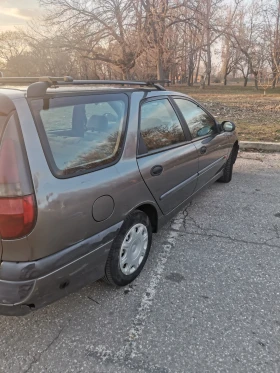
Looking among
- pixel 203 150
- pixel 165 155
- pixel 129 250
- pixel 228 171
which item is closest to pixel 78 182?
pixel 129 250

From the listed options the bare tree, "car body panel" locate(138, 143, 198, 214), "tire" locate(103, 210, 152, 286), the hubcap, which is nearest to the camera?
"tire" locate(103, 210, 152, 286)

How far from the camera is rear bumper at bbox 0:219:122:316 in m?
1.72

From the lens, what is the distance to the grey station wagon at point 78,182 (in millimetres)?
1687

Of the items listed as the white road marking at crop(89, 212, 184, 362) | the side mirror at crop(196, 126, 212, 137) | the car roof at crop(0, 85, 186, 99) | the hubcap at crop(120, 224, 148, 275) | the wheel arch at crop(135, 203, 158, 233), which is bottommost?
the white road marking at crop(89, 212, 184, 362)

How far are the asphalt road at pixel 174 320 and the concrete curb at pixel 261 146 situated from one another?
13.3 ft

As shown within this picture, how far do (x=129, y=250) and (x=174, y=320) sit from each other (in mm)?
640

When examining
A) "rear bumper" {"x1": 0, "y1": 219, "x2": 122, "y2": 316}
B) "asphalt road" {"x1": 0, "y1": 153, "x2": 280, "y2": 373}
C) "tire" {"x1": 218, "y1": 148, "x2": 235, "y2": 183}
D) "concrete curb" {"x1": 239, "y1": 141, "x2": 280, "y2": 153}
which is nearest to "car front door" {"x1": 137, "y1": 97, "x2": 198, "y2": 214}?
"asphalt road" {"x1": 0, "y1": 153, "x2": 280, "y2": 373}

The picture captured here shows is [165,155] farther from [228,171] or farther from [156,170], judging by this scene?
[228,171]

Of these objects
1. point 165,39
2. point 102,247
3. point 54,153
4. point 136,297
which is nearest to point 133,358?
point 136,297

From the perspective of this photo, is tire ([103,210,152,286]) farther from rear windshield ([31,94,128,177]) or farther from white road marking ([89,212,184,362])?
rear windshield ([31,94,128,177])

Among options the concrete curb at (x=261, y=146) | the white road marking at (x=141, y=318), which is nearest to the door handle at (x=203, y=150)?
the white road marking at (x=141, y=318)

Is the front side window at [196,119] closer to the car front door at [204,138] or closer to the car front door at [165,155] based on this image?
the car front door at [204,138]

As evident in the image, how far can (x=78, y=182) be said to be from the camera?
1.88 metres

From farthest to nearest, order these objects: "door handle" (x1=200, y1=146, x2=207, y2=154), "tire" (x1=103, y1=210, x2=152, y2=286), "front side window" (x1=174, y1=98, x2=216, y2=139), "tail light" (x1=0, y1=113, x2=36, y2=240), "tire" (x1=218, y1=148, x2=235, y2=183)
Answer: "tire" (x1=218, y1=148, x2=235, y2=183), "door handle" (x1=200, y1=146, x2=207, y2=154), "front side window" (x1=174, y1=98, x2=216, y2=139), "tire" (x1=103, y1=210, x2=152, y2=286), "tail light" (x1=0, y1=113, x2=36, y2=240)
